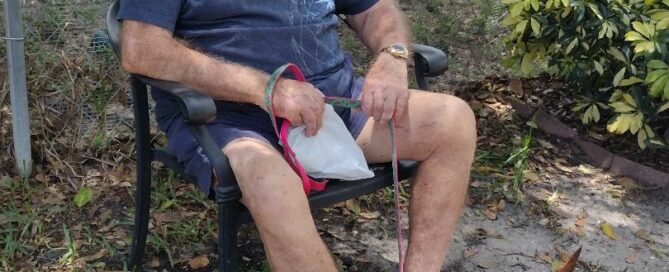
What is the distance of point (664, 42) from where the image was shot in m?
3.40

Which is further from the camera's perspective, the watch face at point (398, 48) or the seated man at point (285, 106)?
the watch face at point (398, 48)

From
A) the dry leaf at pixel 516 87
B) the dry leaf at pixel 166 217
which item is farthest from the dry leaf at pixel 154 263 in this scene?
the dry leaf at pixel 516 87

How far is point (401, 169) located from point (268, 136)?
0.43 metres

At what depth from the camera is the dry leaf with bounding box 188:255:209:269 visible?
290cm

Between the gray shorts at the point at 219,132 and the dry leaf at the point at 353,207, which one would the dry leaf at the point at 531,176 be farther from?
the gray shorts at the point at 219,132

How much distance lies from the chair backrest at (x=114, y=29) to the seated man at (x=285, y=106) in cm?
5

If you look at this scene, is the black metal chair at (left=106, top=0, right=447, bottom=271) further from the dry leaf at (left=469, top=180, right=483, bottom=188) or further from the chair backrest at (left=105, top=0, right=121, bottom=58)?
the dry leaf at (left=469, top=180, right=483, bottom=188)

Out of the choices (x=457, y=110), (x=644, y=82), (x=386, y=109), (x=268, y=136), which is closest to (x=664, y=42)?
(x=644, y=82)

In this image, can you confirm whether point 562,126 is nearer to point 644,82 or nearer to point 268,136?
point 644,82

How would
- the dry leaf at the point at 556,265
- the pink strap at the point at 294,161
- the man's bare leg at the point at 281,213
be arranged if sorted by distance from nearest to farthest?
the man's bare leg at the point at 281,213 → the pink strap at the point at 294,161 → the dry leaf at the point at 556,265

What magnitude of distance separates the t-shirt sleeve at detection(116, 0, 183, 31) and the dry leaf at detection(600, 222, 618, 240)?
6.70ft

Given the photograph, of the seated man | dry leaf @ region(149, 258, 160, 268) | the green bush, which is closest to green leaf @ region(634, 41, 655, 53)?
the green bush

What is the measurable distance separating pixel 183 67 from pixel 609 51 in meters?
2.20

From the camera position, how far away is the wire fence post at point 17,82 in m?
2.97
